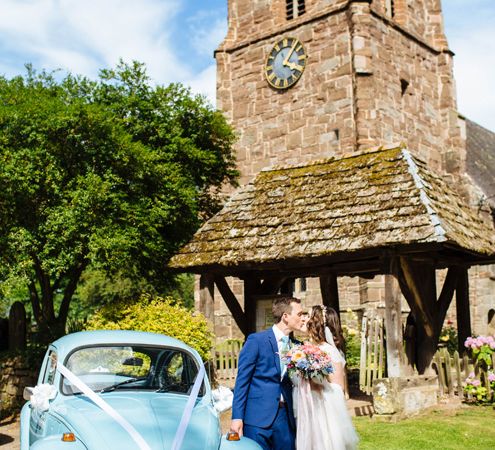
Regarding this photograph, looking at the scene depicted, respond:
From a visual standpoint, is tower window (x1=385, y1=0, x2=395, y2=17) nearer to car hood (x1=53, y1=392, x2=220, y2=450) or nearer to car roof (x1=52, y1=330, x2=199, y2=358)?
car roof (x1=52, y1=330, x2=199, y2=358)

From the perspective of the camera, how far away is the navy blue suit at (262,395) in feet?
18.8

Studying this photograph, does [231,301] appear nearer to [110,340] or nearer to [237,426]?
[110,340]

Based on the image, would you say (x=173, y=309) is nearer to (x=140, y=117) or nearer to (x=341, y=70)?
(x=140, y=117)

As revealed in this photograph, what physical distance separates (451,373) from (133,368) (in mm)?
Answer: 7635

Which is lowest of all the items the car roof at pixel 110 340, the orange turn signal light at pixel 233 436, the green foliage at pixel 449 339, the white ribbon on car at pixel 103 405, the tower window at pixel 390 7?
the green foliage at pixel 449 339

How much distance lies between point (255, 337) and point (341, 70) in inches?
712

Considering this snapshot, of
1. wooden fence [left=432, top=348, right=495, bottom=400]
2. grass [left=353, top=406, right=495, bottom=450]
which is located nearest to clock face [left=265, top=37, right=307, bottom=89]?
wooden fence [left=432, top=348, right=495, bottom=400]

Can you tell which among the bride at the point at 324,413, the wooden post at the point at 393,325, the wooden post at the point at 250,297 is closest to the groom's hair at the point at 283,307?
the bride at the point at 324,413

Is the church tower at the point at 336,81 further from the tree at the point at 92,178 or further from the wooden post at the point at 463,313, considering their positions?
the wooden post at the point at 463,313

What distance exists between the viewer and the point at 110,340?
6.54 meters

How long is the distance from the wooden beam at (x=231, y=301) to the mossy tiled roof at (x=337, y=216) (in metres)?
0.79

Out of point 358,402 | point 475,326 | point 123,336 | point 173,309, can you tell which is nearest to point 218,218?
point 173,309

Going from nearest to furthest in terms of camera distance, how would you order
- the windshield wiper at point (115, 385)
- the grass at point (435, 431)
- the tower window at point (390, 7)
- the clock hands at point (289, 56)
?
1. the windshield wiper at point (115, 385)
2. the grass at point (435, 431)
3. the clock hands at point (289, 56)
4. the tower window at point (390, 7)

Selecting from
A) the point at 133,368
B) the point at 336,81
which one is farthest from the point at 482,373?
the point at 336,81
